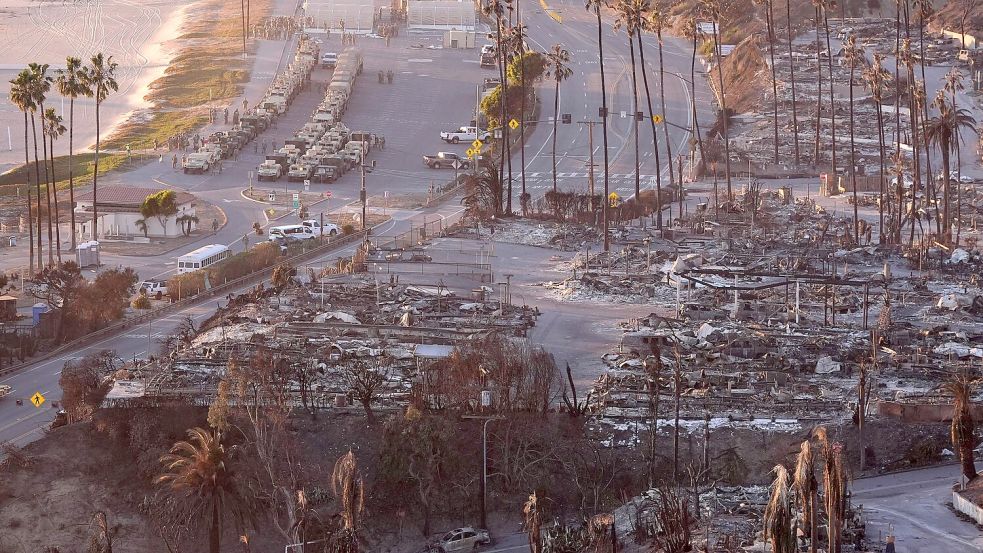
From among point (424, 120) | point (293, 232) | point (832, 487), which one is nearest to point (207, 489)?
point (832, 487)

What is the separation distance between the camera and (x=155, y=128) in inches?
4737

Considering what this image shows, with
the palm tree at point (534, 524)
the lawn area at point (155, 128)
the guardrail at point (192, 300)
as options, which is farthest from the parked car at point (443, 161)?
the palm tree at point (534, 524)

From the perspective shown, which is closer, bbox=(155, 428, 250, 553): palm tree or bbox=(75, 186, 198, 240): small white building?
bbox=(155, 428, 250, 553): palm tree

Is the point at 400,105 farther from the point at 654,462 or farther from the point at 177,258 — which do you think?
the point at 654,462

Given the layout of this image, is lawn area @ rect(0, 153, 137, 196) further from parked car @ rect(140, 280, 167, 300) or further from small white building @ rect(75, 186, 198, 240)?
parked car @ rect(140, 280, 167, 300)

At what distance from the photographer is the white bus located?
8144 cm

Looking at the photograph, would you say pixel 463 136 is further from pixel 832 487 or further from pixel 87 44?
pixel 832 487

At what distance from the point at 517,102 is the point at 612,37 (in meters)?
30.5

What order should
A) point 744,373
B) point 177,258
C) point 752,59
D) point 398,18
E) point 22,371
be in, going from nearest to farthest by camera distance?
point 744,373, point 22,371, point 177,258, point 752,59, point 398,18

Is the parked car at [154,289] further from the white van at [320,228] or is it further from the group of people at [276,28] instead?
the group of people at [276,28]

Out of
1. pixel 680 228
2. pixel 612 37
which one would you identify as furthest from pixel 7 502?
pixel 612 37

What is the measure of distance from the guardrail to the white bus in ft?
9.43

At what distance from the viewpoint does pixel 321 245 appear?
8638 cm

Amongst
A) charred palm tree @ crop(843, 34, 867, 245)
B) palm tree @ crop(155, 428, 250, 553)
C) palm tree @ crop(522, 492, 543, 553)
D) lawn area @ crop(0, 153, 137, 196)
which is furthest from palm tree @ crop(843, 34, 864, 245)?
palm tree @ crop(155, 428, 250, 553)
